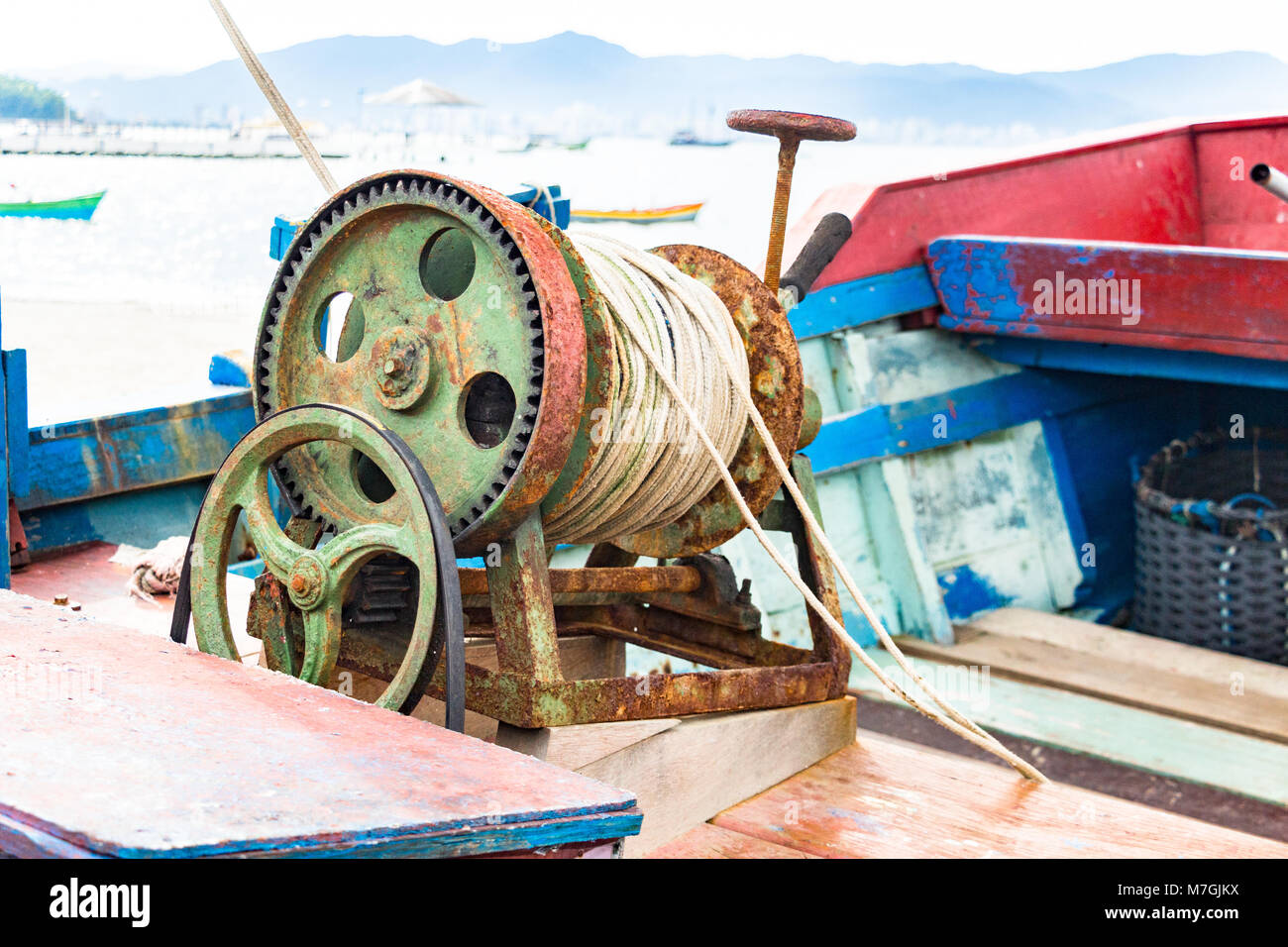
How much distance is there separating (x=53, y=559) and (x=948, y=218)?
11.0 feet

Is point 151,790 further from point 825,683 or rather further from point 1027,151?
point 1027,151

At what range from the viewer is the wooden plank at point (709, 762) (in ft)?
6.77

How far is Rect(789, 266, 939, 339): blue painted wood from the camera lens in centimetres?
450

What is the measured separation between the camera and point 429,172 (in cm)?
200

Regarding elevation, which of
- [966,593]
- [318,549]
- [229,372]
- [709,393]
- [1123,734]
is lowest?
[1123,734]

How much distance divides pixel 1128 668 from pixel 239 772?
3.52 meters

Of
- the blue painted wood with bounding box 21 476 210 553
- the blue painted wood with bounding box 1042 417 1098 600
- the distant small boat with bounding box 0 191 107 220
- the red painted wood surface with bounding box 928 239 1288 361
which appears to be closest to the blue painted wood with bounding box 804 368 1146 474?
the blue painted wood with bounding box 1042 417 1098 600

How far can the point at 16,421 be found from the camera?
10.0 ft

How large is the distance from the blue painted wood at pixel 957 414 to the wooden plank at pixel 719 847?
7.69ft

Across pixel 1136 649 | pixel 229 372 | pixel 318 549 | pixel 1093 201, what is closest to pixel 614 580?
pixel 318 549

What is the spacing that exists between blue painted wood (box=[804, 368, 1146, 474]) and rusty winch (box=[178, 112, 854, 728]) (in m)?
2.17

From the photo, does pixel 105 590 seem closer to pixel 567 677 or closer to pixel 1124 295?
pixel 567 677

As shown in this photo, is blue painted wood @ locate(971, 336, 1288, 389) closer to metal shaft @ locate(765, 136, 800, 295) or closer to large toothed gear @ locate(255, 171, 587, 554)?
metal shaft @ locate(765, 136, 800, 295)

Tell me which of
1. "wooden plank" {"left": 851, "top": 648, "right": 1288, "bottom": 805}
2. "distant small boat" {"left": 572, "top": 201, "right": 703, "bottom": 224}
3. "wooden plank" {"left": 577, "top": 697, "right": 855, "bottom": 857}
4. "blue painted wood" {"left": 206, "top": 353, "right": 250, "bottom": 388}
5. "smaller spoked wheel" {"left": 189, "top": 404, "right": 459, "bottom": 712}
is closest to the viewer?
"smaller spoked wheel" {"left": 189, "top": 404, "right": 459, "bottom": 712}
